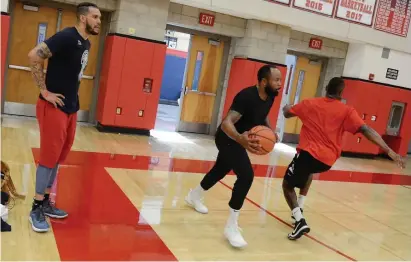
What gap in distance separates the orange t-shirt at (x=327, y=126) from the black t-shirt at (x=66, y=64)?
2.17 meters

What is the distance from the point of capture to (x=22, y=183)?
4457 millimetres

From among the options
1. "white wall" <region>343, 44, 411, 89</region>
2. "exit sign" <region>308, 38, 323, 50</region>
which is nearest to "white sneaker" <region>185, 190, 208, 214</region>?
"exit sign" <region>308, 38, 323, 50</region>

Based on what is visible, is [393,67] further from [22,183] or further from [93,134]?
[22,183]

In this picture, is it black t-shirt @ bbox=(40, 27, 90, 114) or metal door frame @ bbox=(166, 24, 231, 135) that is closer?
black t-shirt @ bbox=(40, 27, 90, 114)

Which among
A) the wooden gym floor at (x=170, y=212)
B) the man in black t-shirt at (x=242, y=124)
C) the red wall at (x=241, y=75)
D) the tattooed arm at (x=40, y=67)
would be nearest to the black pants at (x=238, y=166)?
the man in black t-shirt at (x=242, y=124)

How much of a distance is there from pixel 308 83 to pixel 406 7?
2.97 meters

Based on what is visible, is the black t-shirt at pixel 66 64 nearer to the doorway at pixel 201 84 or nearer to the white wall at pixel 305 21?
the white wall at pixel 305 21

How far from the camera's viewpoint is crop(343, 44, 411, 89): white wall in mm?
10656

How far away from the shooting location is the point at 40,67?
3.16 metres

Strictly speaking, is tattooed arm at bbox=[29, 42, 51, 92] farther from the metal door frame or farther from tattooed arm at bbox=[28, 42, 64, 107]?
the metal door frame

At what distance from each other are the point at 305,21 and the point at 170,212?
6592 mm

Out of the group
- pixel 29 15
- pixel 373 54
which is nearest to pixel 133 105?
pixel 29 15

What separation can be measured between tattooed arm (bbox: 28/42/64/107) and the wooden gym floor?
105 centimetres

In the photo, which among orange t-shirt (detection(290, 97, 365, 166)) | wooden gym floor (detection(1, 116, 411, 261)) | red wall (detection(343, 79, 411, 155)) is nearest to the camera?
wooden gym floor (detection(1, 116, 411, 261))
